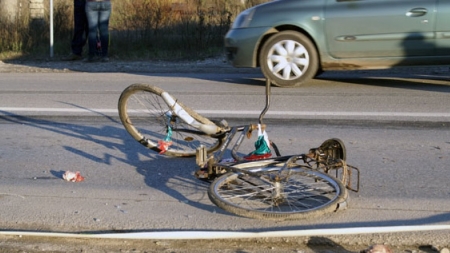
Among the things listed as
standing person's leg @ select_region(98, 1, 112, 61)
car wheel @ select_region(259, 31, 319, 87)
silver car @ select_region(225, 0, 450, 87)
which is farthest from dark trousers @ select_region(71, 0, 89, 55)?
car wheel @ select_region(259, 31, 319, 87)

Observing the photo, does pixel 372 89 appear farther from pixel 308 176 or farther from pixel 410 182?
pixel 308 176

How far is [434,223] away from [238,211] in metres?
1.24

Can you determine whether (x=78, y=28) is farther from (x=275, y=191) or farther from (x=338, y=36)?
(x=275, y=191)

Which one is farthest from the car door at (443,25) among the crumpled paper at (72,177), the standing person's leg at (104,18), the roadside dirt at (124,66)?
the standing person's leg at (104,18)

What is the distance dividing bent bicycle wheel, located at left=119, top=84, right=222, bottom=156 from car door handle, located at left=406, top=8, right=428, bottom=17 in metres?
4.63

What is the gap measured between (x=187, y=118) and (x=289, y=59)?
4.77m

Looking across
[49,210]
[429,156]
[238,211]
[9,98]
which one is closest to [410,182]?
[429,156]

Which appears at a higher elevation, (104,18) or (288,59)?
(104,18)

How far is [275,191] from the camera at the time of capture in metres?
5.18

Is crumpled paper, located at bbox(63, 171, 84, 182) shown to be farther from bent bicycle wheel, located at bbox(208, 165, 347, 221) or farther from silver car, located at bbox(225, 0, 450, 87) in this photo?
silver car, located at bbox(225, 0, 450, 87)

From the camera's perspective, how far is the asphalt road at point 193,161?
5.04m

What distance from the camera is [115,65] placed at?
1557 cm

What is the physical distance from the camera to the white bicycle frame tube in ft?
20.3

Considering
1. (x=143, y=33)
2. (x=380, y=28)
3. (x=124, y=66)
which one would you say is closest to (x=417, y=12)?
(x=380, y=28)
